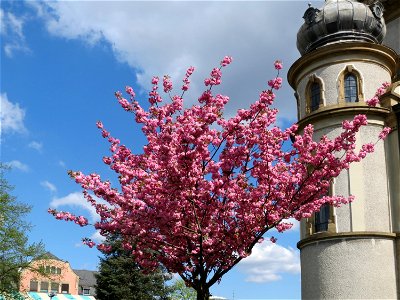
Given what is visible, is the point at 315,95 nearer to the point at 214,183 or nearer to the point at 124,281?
the point at 214,183

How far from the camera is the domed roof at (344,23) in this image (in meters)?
22.0

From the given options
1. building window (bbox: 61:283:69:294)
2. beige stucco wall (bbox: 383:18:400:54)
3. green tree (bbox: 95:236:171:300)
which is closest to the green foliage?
green tree (bbox: 95:236:171:300)

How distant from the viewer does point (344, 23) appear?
72.3 ft

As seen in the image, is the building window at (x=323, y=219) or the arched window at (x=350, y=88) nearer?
the building window at (x=323, y=219)

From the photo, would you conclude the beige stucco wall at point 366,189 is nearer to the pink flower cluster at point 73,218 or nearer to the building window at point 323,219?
the building window at point 323,219

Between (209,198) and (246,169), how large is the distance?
1067 millimetres

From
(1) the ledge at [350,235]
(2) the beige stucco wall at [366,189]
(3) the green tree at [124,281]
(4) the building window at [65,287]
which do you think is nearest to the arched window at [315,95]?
(2) the beige stucco wall at [366,189]

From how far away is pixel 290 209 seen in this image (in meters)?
12.0

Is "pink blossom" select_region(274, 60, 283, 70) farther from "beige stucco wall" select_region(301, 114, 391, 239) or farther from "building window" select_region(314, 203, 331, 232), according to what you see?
"building window" select_region(314, 203, 331, 232)

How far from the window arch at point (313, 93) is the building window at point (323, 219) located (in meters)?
3.92

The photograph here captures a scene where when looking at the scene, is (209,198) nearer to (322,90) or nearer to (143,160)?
(143,160)

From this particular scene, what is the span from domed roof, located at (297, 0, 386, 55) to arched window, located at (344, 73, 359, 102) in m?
1.64

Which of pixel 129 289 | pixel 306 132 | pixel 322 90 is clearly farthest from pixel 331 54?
pixel 129 289

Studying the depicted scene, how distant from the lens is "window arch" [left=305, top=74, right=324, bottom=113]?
70.8 feet
